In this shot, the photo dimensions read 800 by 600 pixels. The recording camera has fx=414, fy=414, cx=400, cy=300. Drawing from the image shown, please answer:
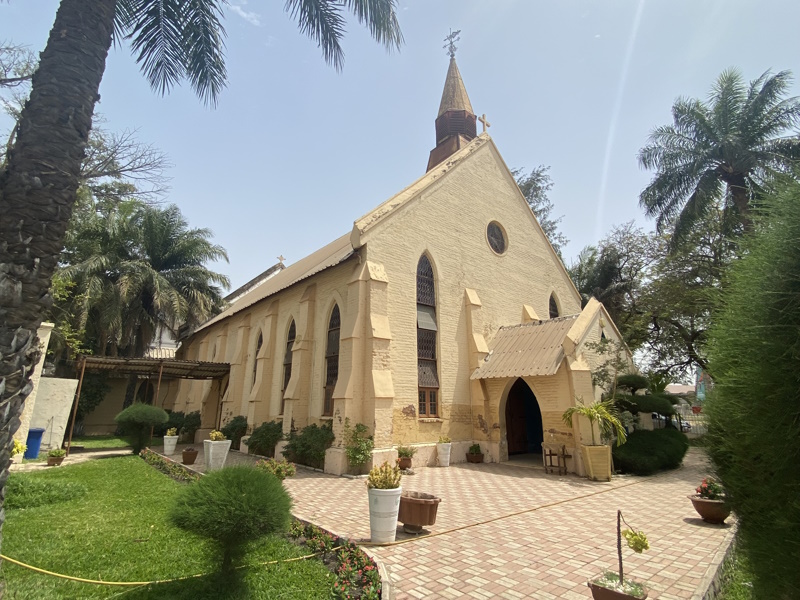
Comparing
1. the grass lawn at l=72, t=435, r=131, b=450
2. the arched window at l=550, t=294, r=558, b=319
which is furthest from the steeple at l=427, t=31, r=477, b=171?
the grass lawn at l=72, t=435, r=131, b=450

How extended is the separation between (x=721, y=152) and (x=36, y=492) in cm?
2680

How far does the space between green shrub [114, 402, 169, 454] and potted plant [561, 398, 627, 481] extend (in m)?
16.1

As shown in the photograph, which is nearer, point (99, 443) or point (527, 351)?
point (527, 351)

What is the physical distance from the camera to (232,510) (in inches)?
177

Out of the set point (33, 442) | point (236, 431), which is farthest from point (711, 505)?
point (33, 442)

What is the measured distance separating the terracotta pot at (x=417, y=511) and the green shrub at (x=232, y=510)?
2.47 metres

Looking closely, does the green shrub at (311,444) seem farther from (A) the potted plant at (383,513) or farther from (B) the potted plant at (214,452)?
(A) the potted plant at (383,513)

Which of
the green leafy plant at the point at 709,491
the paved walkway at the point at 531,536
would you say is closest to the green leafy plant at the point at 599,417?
the paved walkway at the point at 531,536

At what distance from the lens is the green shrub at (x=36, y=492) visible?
854 cm

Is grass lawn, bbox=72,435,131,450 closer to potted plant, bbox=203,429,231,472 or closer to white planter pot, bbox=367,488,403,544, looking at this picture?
potted plant, bbox=203,429,231,472

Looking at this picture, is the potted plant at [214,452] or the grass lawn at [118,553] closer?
the grass lawn at [118,553]

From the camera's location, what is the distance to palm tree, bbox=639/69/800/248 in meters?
18.0

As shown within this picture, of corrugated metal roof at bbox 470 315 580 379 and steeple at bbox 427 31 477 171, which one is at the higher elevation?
steeple at bbox 427 31 477 171

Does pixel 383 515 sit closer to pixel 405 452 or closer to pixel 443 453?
pixel 405 452
